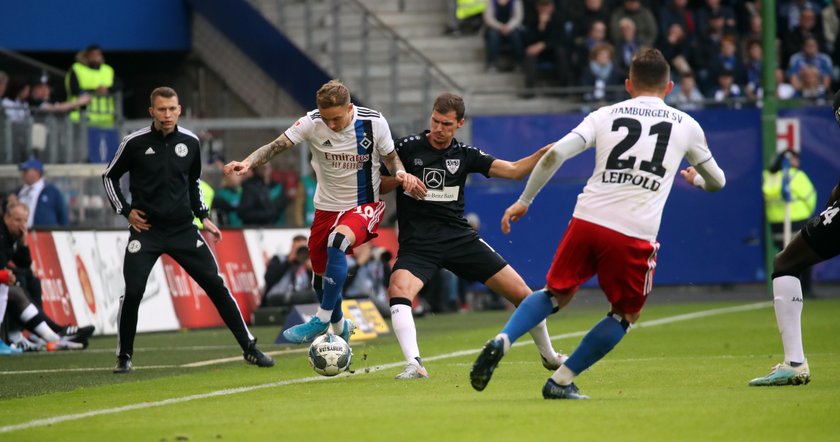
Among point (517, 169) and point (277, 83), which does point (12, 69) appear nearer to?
point (277, 83)

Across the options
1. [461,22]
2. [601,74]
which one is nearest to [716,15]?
[601,74]

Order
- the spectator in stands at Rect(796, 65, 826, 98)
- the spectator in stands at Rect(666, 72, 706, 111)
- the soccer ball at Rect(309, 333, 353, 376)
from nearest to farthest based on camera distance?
1. the soccer ball at Rect(309, 333, 353, 376)
2. the spectator in stands at Rect(666, 72, 706, 111)
3. the spectator in stands at Rect(796, 65, 826, 98)

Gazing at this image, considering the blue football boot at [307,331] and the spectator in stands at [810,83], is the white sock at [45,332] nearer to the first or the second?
the blue football boot at [307,331]

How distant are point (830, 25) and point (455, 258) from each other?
1946 centimetres

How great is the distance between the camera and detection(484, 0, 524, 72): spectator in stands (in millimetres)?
28062

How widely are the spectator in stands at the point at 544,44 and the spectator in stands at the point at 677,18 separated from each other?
203cm

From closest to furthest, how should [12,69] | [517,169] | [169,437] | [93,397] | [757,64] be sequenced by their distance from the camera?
1. [169,437]
2. [93,397]
3. [517,169]
4. [12,69]
5. [757,64]

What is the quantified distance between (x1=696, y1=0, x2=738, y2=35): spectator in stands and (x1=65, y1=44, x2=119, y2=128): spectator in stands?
37.4 ft

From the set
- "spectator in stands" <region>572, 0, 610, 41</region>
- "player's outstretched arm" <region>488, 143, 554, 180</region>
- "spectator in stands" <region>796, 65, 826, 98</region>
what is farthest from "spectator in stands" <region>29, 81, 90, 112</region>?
"player's outstretched arm" <region>488, 143, 554, 180</region>

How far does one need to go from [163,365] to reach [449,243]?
3396 millimetres

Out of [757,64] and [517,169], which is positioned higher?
[517,169]

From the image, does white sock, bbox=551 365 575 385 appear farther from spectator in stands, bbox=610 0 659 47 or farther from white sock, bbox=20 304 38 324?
spectator in stands, bbox=610 0 659 47

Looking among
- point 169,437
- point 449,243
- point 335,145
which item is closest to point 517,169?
point 449,243

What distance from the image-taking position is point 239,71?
29.9m
